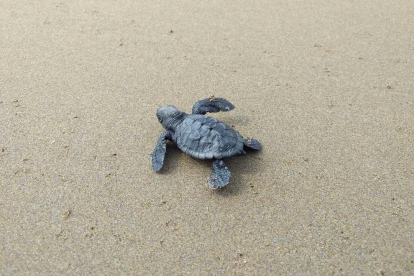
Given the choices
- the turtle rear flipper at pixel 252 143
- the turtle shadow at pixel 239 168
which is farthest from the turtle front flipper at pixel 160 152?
the turtle rear flipper at pixel 252 143

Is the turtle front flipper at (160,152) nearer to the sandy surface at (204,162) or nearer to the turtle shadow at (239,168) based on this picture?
the sandy surface at (204,162)

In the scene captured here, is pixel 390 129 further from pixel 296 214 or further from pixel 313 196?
pixel 296 214

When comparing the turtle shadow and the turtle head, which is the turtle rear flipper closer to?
the turtle shadow

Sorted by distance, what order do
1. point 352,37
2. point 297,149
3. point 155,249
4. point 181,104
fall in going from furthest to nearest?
point 352,37 → point 181,104 → point 297,149 → point 155,249

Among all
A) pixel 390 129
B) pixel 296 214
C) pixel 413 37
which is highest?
pixel 413 37

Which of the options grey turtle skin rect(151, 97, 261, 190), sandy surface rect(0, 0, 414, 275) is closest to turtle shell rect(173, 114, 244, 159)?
grey turtle skin rect(151, 97, 261, 190)

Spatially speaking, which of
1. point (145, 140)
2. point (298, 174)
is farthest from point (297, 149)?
point (145, 140)
